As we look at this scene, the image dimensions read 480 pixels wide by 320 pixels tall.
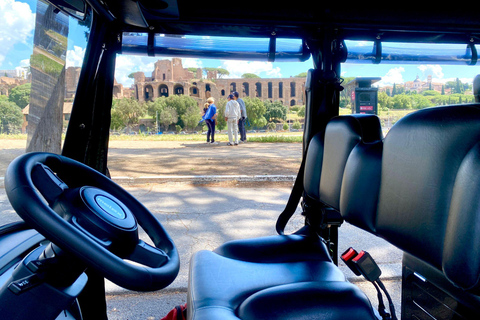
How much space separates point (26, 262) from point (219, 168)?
5.88 m

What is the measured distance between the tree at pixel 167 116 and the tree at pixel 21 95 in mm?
23034

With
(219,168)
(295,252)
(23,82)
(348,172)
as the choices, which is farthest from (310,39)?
(219,168)

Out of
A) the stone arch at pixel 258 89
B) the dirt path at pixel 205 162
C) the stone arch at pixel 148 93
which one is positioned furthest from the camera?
the stone arch at pixel 148 93

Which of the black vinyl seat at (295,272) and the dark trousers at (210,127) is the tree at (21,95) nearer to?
the black vinyl seat at (295,272)

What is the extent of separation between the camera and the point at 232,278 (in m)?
1.42

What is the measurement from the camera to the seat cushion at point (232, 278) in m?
1.21

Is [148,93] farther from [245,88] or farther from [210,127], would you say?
[245,88]

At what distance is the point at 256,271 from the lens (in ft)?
4.93

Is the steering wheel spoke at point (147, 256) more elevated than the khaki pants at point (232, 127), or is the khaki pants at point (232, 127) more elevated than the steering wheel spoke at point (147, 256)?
the khaki pants at point (232, 127)

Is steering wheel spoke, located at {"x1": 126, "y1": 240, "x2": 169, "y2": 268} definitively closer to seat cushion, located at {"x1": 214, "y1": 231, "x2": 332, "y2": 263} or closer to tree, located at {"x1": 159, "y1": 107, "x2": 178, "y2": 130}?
seat cushion, located at {"x1": 214, "y1": 231, "x2": 332, "y2": 263}

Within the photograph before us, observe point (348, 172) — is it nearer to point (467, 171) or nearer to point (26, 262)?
point (467, 171)

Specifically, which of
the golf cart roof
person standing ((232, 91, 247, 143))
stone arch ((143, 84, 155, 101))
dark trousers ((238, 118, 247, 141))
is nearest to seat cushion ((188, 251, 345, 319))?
the golf cart roof

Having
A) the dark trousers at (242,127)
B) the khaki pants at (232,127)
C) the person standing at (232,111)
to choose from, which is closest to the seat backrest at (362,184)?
the person standing at (232,111)

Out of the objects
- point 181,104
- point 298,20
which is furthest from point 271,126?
point 298,20
